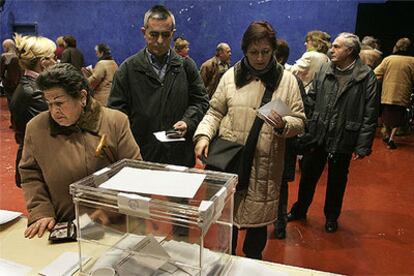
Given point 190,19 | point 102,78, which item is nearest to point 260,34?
point 102,78

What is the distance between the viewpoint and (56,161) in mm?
1596

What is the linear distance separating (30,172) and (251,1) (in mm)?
7413

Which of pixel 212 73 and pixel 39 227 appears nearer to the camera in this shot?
pixel 39 227

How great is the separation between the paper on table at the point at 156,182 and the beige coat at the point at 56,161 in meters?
0.37

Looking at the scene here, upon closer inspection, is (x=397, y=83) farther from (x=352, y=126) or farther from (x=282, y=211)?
(x=282, y=211)

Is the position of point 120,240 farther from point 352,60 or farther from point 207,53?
point 207,53

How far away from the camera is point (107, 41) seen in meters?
9.48

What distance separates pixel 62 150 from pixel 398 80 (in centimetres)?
539

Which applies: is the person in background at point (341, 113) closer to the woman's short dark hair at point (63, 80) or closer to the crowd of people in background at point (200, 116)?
the crowd of people in background at point (200, 116)

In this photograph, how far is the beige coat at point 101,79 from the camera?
5145 millimetres

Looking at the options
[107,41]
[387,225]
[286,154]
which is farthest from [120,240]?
[107,41]

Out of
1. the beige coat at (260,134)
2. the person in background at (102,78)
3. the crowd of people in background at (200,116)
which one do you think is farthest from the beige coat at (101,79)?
the beige coat at (260,134)

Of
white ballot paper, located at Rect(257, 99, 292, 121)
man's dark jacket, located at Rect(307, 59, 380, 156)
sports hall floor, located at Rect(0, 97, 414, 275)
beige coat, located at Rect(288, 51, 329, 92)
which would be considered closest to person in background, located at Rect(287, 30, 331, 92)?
beige coat, located at Rect(288, 51, 329, 92)

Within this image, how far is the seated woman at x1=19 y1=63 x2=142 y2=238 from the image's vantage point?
5.09 feet
